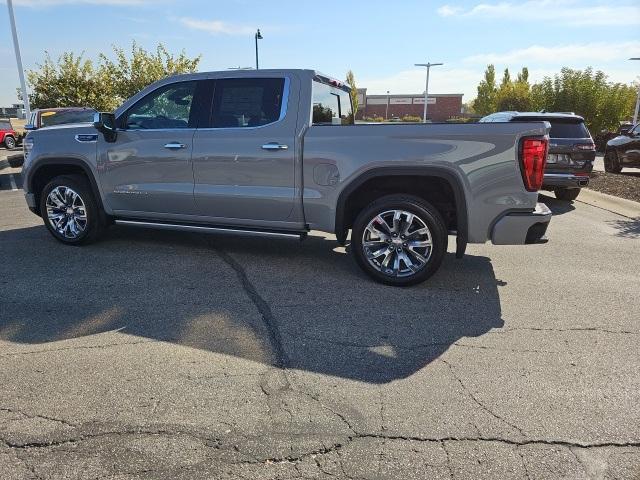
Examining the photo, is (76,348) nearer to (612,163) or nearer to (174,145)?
(174,145)

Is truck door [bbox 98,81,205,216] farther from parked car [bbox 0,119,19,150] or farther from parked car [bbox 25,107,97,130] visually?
parked car [bbox 0,119,19,150]

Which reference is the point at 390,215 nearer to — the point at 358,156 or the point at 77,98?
the point at 358,156

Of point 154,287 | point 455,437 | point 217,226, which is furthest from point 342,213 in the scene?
point 455,437

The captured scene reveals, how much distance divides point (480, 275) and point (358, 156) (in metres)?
1.79

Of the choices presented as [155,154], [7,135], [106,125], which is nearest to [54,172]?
[106,125]

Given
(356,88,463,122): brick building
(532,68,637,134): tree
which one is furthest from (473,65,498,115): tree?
(532,68,637,134): tree

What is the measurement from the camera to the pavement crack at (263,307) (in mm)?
3340

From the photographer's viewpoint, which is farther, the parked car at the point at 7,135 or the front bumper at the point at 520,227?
the parked car at the point at 7,135

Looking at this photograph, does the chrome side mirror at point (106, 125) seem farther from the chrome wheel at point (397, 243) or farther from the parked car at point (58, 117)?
the parked car at point (58, 117)

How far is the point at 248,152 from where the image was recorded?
195 inches

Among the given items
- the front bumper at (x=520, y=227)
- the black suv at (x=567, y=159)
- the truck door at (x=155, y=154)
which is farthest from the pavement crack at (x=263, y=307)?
the black suv at (x=567, y=159)

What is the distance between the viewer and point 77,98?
77.0ft

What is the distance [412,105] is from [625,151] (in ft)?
225

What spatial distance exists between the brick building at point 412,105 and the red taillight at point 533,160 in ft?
245
